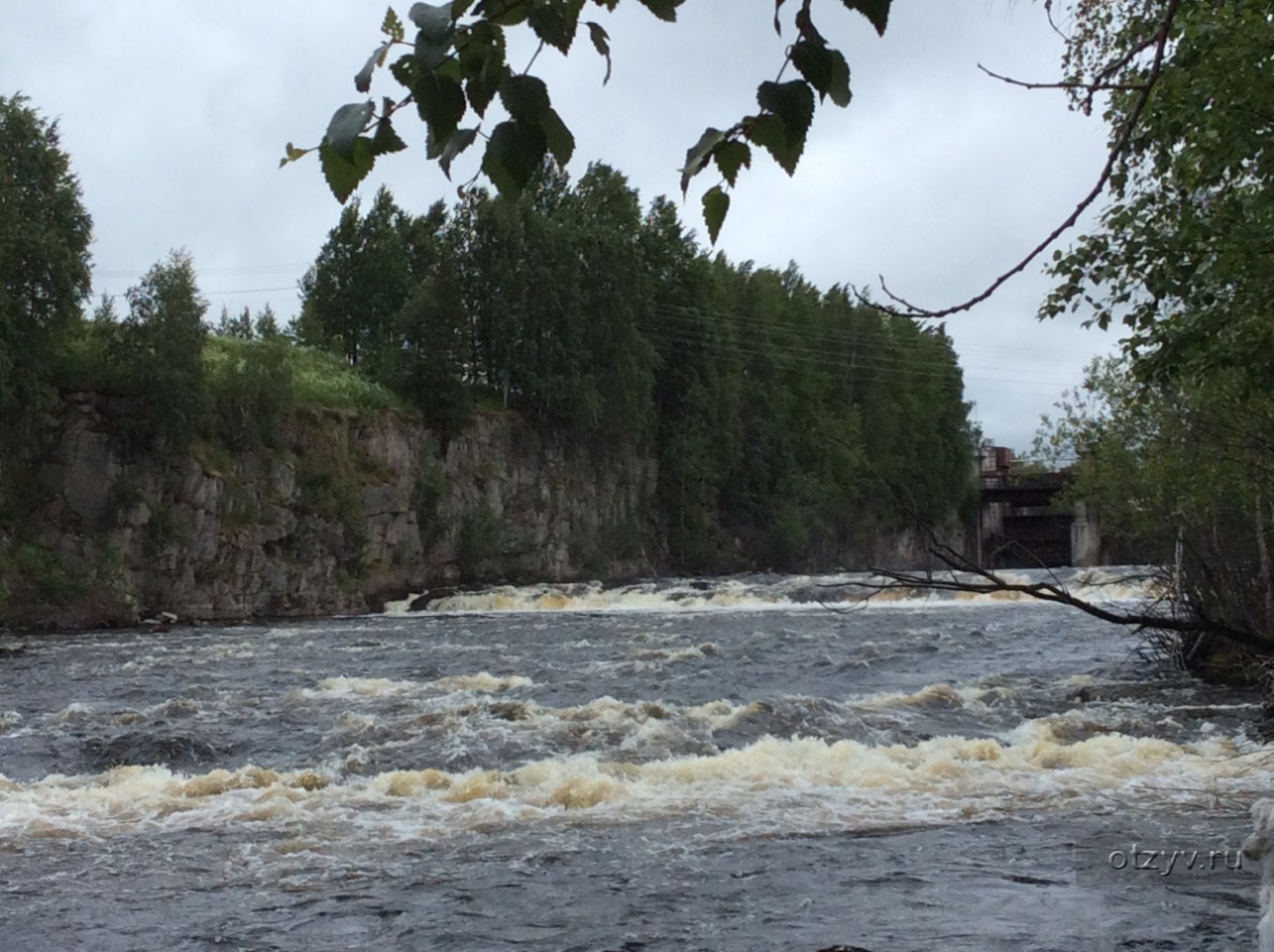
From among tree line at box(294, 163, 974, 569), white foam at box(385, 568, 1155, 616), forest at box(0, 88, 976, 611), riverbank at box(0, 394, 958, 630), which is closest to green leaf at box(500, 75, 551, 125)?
forest at box(0, 88, 976, 611)

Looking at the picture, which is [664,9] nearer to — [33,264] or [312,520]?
[33,264]

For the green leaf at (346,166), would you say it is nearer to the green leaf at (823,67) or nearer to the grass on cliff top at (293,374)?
the green leaf at (823,67)

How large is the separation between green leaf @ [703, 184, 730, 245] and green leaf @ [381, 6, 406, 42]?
60cm

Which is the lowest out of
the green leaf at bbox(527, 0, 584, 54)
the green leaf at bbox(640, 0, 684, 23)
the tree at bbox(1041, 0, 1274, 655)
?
the green leaf at bbox(527, 0, 584, 54)

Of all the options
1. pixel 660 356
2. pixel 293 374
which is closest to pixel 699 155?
pixel 293 374

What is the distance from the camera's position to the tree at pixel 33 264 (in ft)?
97.3

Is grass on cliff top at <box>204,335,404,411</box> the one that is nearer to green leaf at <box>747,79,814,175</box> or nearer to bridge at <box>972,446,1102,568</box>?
green leaf at <box>747,79,814,175</box>

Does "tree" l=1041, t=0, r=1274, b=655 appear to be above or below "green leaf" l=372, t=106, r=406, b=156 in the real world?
above

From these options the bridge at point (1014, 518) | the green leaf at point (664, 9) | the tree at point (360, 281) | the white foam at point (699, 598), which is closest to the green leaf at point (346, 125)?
the green leaf at point (664, 9)

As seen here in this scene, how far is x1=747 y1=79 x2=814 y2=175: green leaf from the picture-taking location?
2.22m

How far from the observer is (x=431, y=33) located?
1.96 meters

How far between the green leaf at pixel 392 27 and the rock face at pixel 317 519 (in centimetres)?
3051

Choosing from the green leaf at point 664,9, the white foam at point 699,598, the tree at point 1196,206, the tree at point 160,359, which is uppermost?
the tree at point 160,359

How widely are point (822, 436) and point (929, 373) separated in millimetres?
13620
